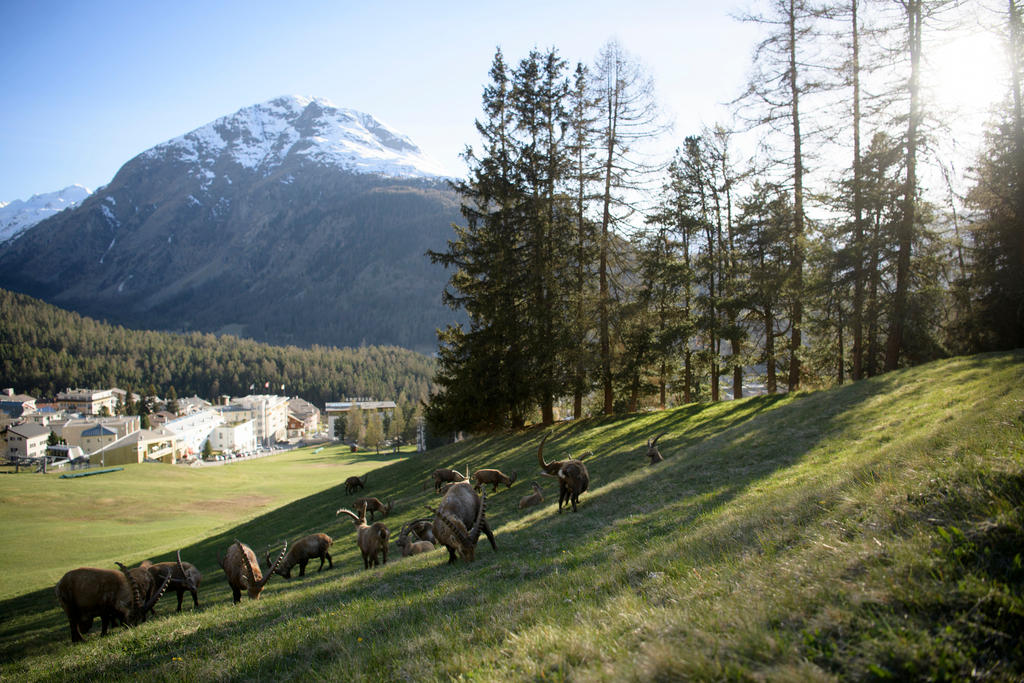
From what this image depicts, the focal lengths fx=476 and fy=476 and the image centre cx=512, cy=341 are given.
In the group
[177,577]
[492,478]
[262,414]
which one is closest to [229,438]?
[262,414]

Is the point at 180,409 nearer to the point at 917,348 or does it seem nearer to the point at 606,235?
the point at 606,235

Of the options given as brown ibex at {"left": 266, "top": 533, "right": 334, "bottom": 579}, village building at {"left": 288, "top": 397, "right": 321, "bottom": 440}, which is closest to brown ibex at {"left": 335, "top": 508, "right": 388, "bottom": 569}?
brown ibex at {"left": 266, "top": 533, "right": 334, "bottom": 579}

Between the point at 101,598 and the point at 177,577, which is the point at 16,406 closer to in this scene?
the point at 177,577

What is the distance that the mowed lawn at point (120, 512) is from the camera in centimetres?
2506

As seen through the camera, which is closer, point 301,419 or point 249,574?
point 249,574

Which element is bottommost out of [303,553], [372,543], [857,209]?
[303,553]

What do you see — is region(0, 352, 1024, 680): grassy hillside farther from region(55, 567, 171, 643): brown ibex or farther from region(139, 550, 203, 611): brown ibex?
region(139, 550, 203, 611): brown ibex

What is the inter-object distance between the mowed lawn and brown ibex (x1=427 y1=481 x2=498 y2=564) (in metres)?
21.3

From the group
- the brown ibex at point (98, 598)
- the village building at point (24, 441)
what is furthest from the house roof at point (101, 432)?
the brown ibex at point (98, 598)

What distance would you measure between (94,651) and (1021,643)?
37.2ft

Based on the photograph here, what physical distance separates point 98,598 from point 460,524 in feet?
26.5

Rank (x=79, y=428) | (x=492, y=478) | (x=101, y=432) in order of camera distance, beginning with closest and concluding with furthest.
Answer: (x=492, y=478)
(x=101, y=432)
(x=79, y=428)

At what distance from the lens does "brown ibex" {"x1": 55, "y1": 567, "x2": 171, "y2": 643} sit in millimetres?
9750

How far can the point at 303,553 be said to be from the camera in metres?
13.7
